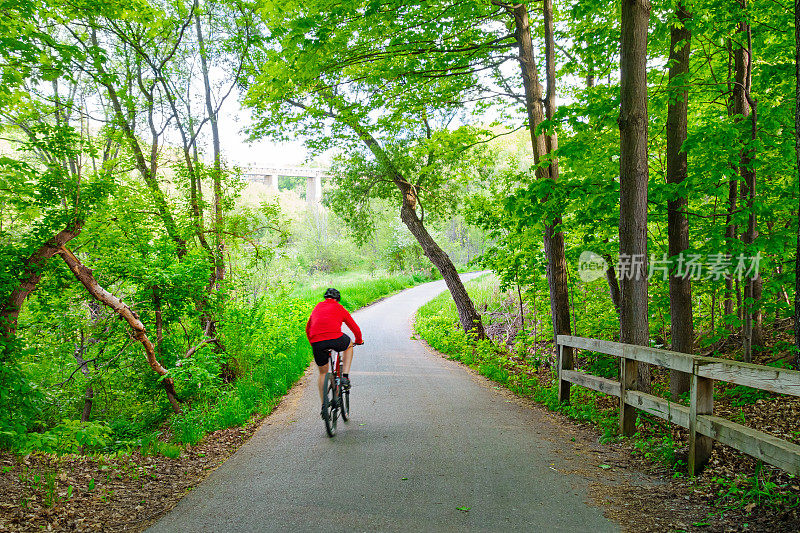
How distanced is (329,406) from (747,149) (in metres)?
6.52

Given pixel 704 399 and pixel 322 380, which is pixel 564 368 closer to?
pixel 704 399

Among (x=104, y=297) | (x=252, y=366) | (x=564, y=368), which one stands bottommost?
(x=252, y=366)

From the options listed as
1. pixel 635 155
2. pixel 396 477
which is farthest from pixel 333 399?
pixel 635 155

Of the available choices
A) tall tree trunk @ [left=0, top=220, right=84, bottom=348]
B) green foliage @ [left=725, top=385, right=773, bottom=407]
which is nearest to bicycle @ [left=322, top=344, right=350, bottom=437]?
tall tree trunk @ [left=0, top=220, right=84, bottom=348]

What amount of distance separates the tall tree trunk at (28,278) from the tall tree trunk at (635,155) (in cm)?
724

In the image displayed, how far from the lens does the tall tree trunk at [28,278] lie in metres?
6.13

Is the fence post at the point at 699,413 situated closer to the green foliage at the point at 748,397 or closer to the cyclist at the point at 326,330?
the green foliage at the point at 748,397

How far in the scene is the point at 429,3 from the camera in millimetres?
7801

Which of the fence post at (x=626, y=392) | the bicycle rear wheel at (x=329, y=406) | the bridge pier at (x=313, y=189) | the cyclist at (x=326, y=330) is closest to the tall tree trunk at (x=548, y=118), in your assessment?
the fence post at (x=626, y=392)

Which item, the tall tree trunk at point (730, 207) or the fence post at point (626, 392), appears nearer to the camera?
the fence post at point (626, 392)

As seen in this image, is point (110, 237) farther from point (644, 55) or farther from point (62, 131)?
point (644, 55)

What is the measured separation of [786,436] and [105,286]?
1002 centimetres

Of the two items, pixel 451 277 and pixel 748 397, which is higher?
pixel 451 277

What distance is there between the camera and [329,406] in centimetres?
643
